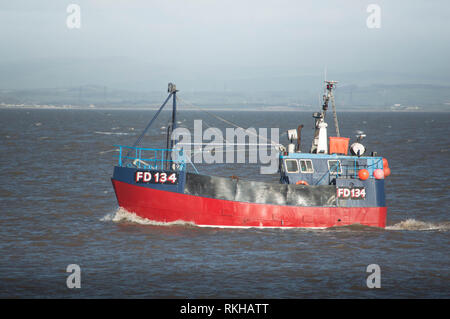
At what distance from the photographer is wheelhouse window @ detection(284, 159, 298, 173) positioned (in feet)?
102

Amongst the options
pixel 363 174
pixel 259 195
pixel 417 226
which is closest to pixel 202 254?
pixel 259 195

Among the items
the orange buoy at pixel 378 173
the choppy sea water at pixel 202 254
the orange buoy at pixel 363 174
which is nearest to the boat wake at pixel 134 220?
the choppy sea water at pixel 202 254

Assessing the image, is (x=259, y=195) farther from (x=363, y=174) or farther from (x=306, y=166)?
(x=363, y=174)

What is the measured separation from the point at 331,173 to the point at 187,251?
9.10 metres

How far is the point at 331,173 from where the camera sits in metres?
31.3

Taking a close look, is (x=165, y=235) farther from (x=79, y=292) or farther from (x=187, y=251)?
(x=79, y=292)

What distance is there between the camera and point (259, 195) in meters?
29.7

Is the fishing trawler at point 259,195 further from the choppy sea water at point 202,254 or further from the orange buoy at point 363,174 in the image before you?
the choppy sea water at point 202,254

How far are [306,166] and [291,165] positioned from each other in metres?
0.78

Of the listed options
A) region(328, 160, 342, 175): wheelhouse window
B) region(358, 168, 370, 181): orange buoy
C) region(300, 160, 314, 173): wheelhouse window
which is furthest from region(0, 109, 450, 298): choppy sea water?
region(300, 160, 314, 173): wheelhouse window

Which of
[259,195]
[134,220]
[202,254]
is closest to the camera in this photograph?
[202,254]

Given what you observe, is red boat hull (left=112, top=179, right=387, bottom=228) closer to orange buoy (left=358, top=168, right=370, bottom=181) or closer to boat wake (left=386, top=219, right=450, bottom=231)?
orange buoy (left=358, top=168, right=370, bottom=181)
